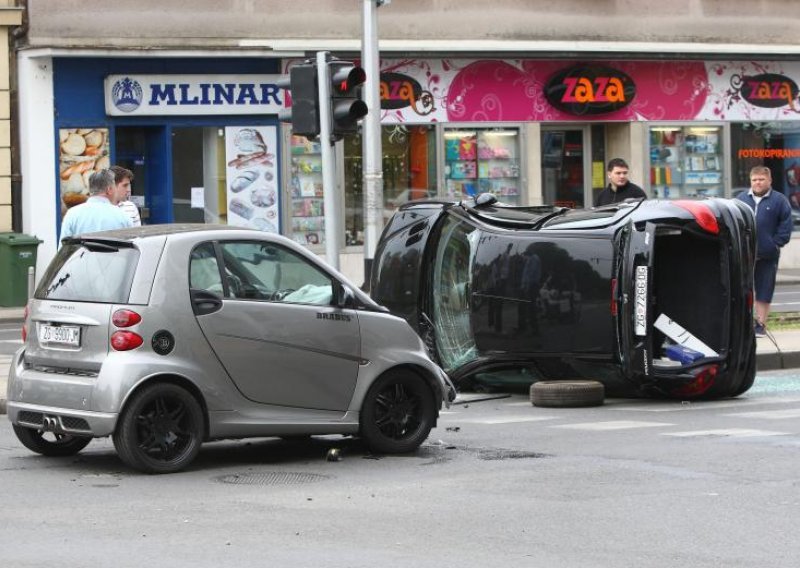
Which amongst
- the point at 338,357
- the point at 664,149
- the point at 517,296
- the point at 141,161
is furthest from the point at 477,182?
the point at 338,357

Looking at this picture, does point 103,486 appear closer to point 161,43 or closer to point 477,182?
point 161,43

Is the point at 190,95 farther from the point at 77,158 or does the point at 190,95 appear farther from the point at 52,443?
the point at 52,443

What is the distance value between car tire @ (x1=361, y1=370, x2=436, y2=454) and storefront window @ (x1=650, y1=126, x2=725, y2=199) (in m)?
21.6

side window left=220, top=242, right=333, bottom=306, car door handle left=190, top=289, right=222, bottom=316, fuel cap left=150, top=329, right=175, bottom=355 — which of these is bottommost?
fuel cap left=150, top=329, right=175, bottom=355

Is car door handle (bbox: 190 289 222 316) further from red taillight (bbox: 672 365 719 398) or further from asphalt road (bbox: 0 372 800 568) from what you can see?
red taillight (bbox: 672 365 719 398)

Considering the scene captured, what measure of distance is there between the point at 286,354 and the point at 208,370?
0.55 meters

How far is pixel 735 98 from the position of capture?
31.9 meters

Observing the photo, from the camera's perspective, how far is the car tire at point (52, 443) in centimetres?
1014

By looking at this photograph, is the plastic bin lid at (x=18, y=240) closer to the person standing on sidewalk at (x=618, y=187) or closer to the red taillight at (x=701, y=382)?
the person standing on sidewalk at (x=618, y=187)

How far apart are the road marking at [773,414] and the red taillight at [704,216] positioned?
1.51m

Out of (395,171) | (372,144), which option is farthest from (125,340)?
(395,171)

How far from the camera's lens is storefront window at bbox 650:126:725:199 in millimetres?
31500


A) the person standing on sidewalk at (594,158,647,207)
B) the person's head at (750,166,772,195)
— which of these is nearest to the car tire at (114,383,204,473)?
the person standing on sidewalk at (594,158,647,207)

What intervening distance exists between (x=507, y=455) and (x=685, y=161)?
22343 mm
